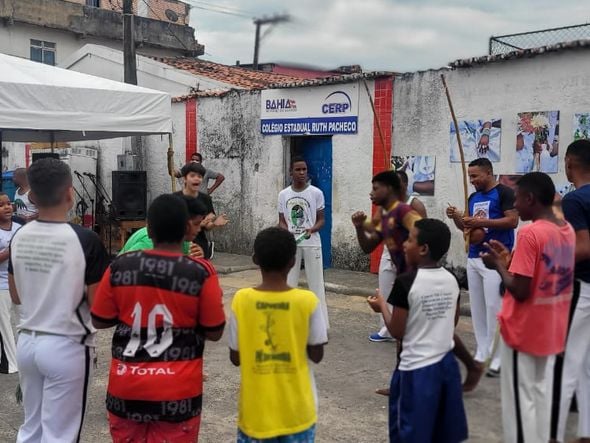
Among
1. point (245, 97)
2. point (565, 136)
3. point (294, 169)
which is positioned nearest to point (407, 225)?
point (294, 169)

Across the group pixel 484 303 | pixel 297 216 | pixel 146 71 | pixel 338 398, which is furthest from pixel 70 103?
pixel 146 71

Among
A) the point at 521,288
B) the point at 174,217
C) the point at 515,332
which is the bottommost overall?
the point at 515,332

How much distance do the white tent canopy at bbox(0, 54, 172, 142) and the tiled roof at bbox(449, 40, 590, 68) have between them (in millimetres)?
4021

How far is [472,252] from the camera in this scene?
5.95m

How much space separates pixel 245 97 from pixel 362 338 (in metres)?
6.85

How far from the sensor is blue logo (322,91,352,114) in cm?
1084

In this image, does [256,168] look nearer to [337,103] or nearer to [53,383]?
[337,103]

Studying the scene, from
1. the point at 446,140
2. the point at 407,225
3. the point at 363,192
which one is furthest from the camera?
the point at 363,192

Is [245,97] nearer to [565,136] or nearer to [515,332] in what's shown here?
[565,136]

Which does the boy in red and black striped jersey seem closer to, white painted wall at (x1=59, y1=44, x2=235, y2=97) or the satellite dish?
white painted wall at (x1=59, y1=44, x2=235, y2=97)

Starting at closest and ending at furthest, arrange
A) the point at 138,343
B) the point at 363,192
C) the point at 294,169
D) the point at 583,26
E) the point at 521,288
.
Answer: the point at 138,343 < the point at 521,288 < the point at 294,169 < the point at 583,26 < the point at 363,192

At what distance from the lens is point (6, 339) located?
579cm

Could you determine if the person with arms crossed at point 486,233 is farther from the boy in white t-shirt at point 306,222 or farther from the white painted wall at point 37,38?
the white painted wall at point 37,38

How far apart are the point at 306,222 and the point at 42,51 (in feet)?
65.0
